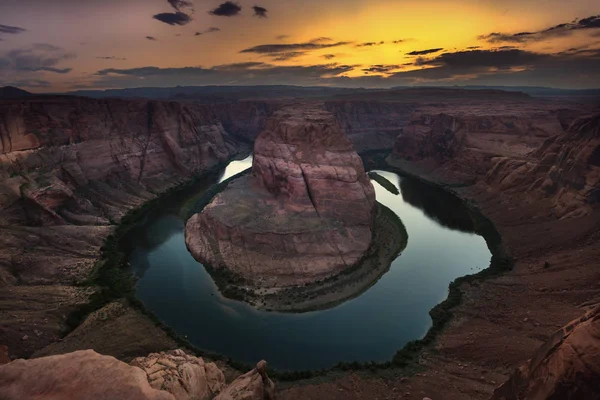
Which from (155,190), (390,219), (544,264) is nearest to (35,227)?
(155,190)

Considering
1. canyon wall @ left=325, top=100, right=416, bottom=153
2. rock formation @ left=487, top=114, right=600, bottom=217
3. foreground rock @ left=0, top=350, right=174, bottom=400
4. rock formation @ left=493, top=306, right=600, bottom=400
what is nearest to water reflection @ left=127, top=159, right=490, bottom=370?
rock formation @ left=487, top=114, right=600, bottom=217

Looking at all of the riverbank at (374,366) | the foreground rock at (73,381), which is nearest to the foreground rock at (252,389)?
the foreground rock at (73,381)

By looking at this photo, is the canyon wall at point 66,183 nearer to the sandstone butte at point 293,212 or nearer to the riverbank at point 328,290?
the sandstone butte at point 293,212

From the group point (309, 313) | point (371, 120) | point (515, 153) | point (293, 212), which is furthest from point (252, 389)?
point (371, 120)

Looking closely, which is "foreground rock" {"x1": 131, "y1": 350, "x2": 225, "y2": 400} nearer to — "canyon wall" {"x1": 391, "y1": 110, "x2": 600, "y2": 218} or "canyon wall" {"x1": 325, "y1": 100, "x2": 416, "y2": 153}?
"canyon wall" {"x1": 391, "y1": 110, "x2": 600, "y2": 218}

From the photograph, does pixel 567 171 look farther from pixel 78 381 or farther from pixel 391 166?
pixel 78 381

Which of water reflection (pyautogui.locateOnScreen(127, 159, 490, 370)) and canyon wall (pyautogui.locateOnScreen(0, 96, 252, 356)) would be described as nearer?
water reflection (pyautogui.locateOnScreen(127, 159, 490, 370))
